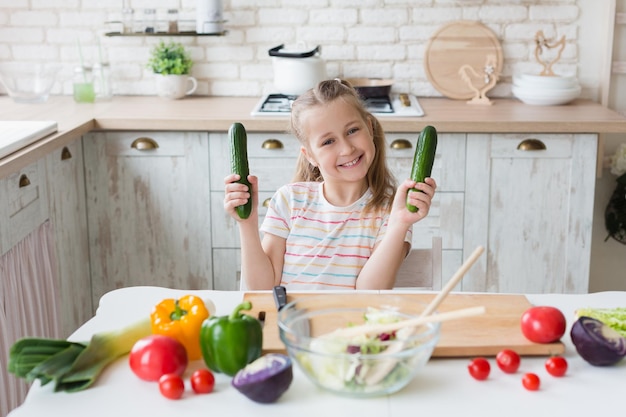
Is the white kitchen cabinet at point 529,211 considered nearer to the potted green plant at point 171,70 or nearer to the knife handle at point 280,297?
the potted green plant at point 171,70

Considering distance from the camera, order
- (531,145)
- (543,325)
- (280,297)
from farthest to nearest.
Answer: (531,145), (280,297), (543,325)

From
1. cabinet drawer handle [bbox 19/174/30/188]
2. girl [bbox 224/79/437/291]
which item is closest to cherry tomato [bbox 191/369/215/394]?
girl [bbox 224/79/437/291]

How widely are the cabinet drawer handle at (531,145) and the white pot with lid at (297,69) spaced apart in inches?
33.8

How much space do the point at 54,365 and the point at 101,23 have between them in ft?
8.93

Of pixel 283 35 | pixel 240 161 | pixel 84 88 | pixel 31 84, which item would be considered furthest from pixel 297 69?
pixel 240 161

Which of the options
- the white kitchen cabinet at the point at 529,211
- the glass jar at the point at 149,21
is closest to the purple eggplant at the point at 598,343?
the white kitchen cabinet at the point at 529,211

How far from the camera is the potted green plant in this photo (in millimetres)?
3703

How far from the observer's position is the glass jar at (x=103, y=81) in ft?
12.3

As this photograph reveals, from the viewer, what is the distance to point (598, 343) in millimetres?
1426

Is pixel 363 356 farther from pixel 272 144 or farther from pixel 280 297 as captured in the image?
pixel 272 144

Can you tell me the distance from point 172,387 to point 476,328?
1.82ft

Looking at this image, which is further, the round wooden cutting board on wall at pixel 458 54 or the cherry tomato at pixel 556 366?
the round wooden cutting board on wall at pixel 458 54

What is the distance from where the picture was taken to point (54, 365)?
1382 millimetres

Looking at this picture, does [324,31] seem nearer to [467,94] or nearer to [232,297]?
[467,94]
